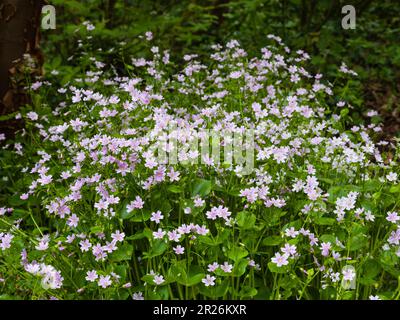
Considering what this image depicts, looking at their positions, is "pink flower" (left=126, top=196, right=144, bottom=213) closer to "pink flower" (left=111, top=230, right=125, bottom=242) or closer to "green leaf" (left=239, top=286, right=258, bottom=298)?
"pink flower" (left=111, top=230, right=125, bottom=242)

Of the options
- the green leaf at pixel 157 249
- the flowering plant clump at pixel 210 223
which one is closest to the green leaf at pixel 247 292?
the flowering plant clump at pixel 210 223

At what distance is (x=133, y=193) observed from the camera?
2592 mm

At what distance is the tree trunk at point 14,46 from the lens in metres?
4.27

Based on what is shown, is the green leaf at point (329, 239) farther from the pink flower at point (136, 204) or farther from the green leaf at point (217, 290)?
the pink flower at point (136, 204)

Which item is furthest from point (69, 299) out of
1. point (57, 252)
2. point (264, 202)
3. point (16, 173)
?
point (16, 173)

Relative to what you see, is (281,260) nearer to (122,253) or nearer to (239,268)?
(239,268)

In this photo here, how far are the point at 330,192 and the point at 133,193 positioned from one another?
882 millimetres

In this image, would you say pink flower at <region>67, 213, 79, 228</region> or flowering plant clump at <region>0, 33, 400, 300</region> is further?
pink flower at <region>67, 213, 79, 228</region>

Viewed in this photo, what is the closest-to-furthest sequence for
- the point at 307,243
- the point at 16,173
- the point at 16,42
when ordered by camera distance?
the point at 307,243, the point at 16,173, the point at 16,42

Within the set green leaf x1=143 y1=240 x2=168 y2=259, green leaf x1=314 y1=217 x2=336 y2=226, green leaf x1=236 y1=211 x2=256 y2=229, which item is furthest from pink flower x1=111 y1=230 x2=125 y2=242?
green leaf x1=314 y1=217 x2=336 y2=226

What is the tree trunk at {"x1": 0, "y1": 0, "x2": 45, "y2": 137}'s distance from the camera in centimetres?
427

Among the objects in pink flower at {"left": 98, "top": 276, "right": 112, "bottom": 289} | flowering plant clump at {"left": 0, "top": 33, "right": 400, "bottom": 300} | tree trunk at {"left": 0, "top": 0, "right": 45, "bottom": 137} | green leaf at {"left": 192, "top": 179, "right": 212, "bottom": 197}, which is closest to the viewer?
pink flower at {"left": 98, "top": 276, "right": 112, "bottom": 289}

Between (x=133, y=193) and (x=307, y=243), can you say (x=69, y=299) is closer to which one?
(x=133, y=193)
